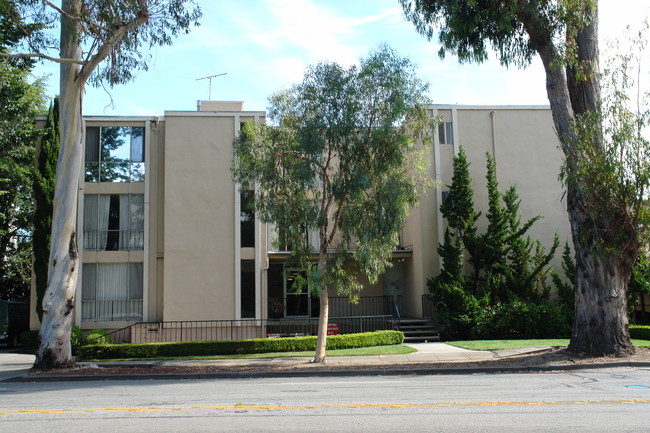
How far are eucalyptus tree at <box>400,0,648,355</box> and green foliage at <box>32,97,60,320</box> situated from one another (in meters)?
15.5

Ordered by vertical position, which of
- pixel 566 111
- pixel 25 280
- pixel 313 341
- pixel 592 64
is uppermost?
pixel 592 64

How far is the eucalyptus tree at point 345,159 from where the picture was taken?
14.6m

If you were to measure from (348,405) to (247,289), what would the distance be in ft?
45.5

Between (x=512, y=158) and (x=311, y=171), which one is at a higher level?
(x=512, y=158)

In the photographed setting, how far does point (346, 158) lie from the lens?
49.1 feet

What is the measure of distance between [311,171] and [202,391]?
6.42 meters

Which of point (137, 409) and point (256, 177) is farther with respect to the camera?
point (256, 177)

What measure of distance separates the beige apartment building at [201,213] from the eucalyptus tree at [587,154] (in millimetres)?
7949

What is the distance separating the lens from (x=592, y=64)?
14.7 metres

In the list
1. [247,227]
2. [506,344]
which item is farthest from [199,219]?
[506,344]

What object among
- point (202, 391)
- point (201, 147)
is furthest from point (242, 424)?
point (201, 147)

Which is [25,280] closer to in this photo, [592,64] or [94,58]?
[94,58]

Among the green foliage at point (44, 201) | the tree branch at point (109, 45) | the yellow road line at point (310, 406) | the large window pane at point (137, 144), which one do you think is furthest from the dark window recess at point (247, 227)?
the yellow road line at point (310, 406)

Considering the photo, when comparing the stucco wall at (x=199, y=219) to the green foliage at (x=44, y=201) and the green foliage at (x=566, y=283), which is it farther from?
the green foliage at (x=566, y=283)
